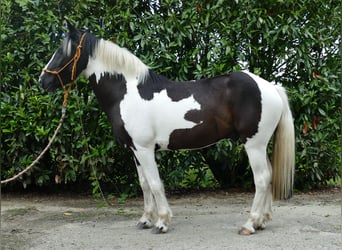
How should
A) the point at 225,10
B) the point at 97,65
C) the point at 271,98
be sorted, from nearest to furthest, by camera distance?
the point at 271,98 → the point at 97,65 → the point at 225,10

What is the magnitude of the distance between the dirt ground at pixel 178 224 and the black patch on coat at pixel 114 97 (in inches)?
36.3

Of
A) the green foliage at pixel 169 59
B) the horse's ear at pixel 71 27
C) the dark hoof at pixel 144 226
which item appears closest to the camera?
the horse's ear at pixel 71 27

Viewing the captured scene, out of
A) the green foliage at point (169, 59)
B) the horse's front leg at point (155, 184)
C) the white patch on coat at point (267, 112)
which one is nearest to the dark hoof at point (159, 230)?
the horse's front leg at point (155, 184)

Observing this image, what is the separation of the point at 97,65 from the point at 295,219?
8.34 ft

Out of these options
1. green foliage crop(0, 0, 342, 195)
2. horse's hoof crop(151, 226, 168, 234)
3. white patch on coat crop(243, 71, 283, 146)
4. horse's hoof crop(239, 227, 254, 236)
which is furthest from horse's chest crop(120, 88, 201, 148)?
green foliage crop(0, 0, 342, 195)

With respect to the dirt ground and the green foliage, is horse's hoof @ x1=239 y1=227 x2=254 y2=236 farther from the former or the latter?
the green foliage

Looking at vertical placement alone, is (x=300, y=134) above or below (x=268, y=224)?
above

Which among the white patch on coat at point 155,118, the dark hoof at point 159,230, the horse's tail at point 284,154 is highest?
the white patch on coat at point 155,118

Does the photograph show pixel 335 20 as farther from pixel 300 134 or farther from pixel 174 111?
pixel 174 111

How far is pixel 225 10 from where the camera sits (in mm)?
5340

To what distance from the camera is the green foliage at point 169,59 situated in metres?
5.30

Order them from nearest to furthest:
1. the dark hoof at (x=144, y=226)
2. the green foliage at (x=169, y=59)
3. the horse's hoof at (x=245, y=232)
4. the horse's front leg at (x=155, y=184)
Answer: the horse's hoof at (x=245, y=232), the horse's front leg at (x=155, y=184), the dark hoof at (x=144, y=226), the green foliage at (x=169, y=59)

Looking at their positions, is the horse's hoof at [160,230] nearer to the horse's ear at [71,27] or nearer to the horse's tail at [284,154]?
the horse's tail at [284,154]

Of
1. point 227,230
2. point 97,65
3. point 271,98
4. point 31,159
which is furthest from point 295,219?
point 31,159
